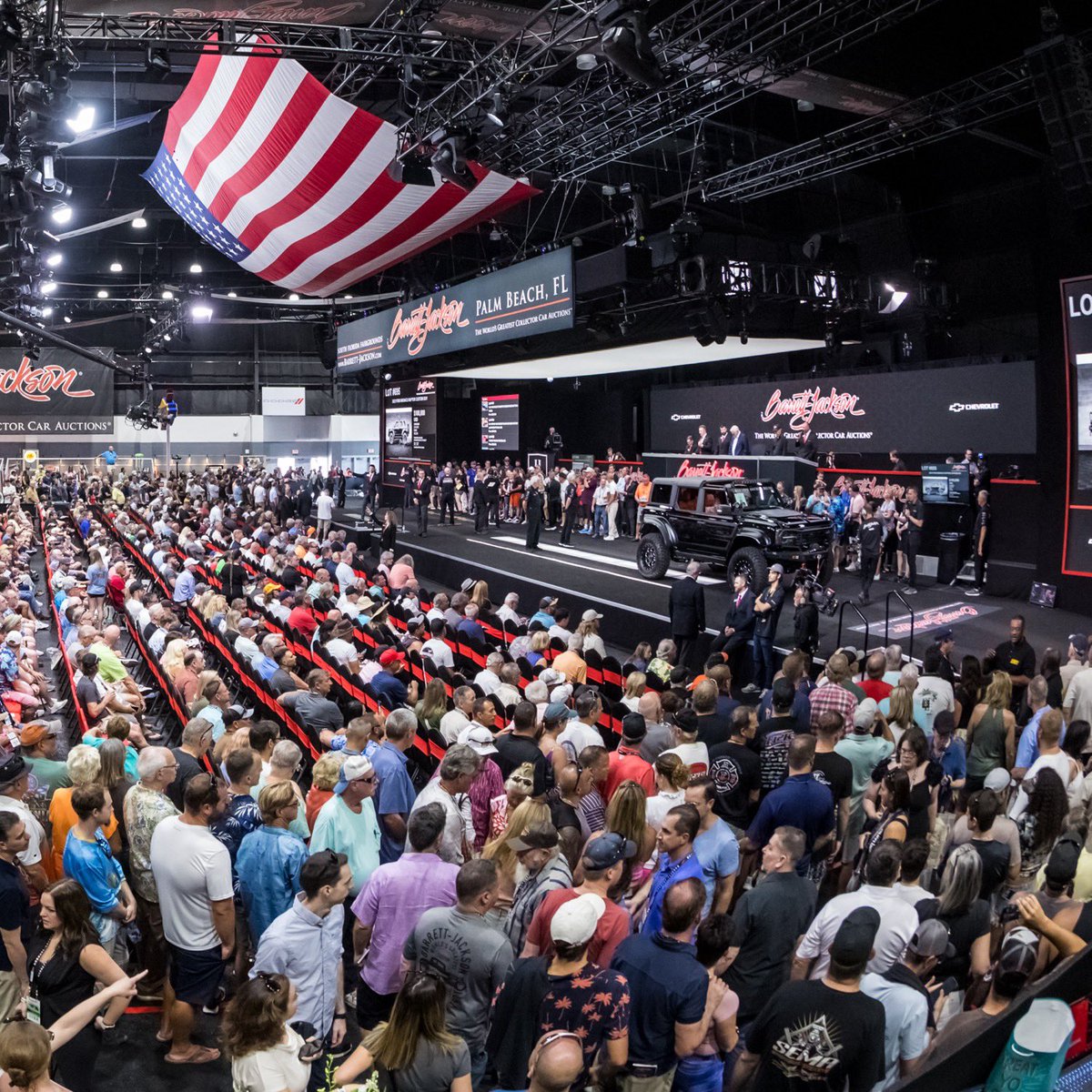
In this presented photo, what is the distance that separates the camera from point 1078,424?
42.2 feet

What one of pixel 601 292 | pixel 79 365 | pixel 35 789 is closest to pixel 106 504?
pixel 79 365

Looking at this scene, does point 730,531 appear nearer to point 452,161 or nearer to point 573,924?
point 452,161

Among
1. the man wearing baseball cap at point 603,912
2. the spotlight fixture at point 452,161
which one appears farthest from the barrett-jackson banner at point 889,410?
the man wearing baseball cap at point 603,912

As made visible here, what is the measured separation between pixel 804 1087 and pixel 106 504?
29598mm

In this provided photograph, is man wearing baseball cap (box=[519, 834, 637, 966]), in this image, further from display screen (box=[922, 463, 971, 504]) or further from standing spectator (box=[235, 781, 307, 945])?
display screen (box=[922, 463, 971, 504])

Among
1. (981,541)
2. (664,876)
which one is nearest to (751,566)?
(981,541)

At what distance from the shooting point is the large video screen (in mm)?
12430

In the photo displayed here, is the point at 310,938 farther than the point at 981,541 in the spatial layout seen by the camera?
No

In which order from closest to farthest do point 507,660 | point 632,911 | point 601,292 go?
1. point 632,911
2. point 507,660
3. point 601,292

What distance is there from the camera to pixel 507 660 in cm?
888

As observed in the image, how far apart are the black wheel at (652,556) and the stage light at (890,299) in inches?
234

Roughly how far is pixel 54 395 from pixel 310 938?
41.4 metres

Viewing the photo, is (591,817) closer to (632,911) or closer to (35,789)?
(632,911)

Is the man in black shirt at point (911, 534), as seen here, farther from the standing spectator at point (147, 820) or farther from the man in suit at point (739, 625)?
the standing spectator at point (147, 820)
